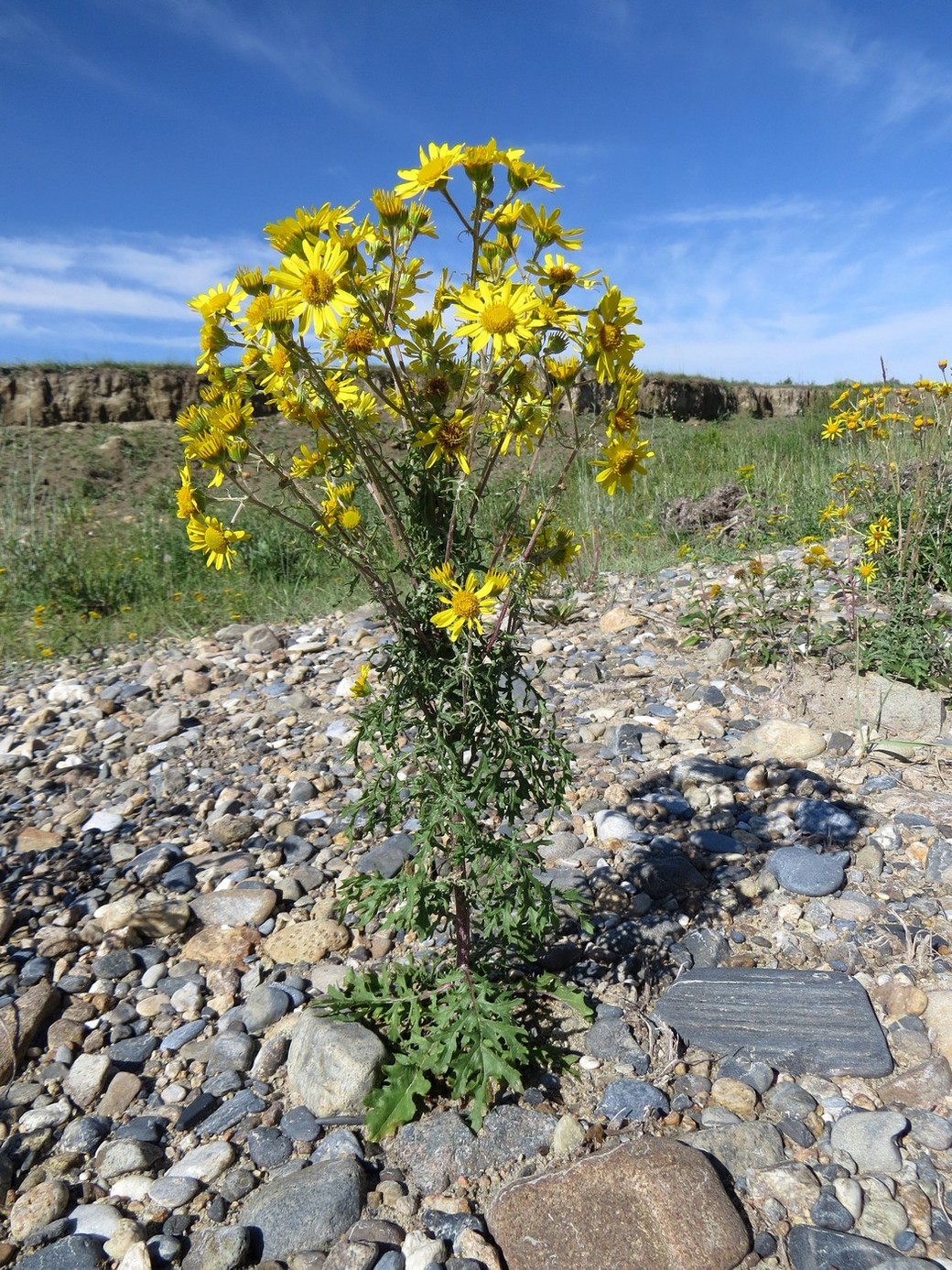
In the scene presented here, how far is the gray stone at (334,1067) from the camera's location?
190cm

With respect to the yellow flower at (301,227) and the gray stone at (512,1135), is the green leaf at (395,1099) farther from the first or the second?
the yellow flower at (301,227)

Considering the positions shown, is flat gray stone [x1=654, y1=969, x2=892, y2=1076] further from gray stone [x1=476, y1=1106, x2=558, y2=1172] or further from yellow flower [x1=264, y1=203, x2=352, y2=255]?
yellow flower [x1=264, y1=203, x2=352, y2=255]

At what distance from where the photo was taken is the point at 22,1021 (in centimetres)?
226

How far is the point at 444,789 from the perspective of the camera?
1752 mm

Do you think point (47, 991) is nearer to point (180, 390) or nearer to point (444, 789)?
point (444, 789)

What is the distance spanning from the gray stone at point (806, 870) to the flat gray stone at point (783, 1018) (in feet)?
1.20

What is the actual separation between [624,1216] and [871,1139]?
546mm

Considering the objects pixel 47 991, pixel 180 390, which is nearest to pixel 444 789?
pixel 47 991

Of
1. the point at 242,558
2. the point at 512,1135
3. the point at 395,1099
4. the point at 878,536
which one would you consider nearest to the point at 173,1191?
the point at 395,1099

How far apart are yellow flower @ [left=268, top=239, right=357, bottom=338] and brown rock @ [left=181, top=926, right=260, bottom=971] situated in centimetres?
191

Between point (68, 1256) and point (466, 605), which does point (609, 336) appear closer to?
point (466, 605)

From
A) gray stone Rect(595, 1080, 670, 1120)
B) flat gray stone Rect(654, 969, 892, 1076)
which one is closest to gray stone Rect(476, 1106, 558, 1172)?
gray stone Rect(595, 1080, 670, 1120)

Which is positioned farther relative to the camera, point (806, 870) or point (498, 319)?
point (806, 870)

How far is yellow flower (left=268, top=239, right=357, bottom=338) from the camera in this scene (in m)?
1.43
